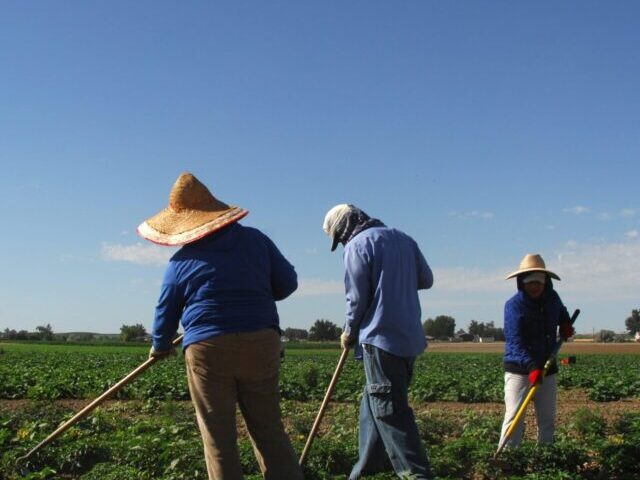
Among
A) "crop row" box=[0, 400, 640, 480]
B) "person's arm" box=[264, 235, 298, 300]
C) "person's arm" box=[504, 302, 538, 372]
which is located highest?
"person's arm" box=[264, 235, 298, 300]

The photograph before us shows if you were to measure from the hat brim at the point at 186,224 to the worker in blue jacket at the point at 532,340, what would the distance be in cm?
276

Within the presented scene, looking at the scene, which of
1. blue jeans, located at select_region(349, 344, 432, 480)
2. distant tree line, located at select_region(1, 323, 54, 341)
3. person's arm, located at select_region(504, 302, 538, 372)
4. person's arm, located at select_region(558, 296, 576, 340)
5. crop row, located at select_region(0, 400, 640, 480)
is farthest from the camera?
distant tree line, located at select_region(1, 323, 54, 341)

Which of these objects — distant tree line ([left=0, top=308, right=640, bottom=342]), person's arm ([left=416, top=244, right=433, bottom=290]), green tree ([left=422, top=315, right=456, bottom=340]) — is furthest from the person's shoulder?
green tree ([left=422, top=315, right=456, bottom=340])

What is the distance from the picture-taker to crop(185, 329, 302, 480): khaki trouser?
4.26 metres

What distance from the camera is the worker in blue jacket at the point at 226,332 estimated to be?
4.28 m

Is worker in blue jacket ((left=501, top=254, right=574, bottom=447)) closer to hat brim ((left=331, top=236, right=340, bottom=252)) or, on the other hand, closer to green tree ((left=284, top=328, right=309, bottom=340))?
hat brim ((left=331, top=236, right=340, bottom=252))

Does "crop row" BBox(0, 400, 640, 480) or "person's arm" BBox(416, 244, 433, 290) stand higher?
"person's arm" BBox(416, 244, 433, 290)

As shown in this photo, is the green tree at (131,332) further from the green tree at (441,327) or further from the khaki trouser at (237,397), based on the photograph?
the khaki trouser at (237,397)

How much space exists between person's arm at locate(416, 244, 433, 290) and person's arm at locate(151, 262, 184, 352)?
1.73 metres

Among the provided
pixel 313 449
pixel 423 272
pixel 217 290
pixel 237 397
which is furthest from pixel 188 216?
pixel 313 449

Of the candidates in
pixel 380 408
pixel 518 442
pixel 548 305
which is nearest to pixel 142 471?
pixel 380 408

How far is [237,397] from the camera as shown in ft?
14.6

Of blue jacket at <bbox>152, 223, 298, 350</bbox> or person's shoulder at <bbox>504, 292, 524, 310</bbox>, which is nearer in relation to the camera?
blue jacket at <bbox>152, 223, 298, 350</bbox>

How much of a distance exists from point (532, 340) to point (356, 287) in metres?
1.98
